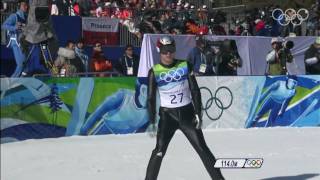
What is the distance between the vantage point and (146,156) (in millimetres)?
10383

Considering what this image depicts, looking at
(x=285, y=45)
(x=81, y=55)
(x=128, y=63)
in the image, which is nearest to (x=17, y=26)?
(x=81, y=55)

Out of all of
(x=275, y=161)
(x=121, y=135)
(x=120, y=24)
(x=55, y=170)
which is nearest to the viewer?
(x=55, y=170)

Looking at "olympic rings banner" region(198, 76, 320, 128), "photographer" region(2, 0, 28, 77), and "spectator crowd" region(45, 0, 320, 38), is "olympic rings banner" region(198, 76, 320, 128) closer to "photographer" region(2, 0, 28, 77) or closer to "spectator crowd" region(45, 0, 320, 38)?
"spectator crowd" region(45, 0, 320, 38)

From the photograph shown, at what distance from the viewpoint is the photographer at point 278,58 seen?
16.1 meters

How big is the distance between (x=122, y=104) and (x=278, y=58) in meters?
5.08

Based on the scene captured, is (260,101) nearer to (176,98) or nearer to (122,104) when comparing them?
(122,104)

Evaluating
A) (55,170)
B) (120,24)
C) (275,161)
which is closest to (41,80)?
(55,170)

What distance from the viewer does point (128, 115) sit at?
518 inches

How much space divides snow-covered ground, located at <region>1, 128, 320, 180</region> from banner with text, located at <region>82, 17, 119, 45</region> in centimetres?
512

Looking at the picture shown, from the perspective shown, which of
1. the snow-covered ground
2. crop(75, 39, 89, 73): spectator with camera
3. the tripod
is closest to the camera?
the snow-covered ground

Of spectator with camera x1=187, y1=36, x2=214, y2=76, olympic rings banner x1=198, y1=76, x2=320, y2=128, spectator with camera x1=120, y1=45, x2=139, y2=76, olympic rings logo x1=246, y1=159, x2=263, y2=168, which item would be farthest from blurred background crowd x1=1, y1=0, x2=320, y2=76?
olympic rings logo x1=246, y1=159, x2=263, y2=168

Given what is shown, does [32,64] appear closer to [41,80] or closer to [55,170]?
[41,80]

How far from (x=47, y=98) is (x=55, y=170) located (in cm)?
344

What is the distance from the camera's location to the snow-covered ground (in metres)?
8.72
